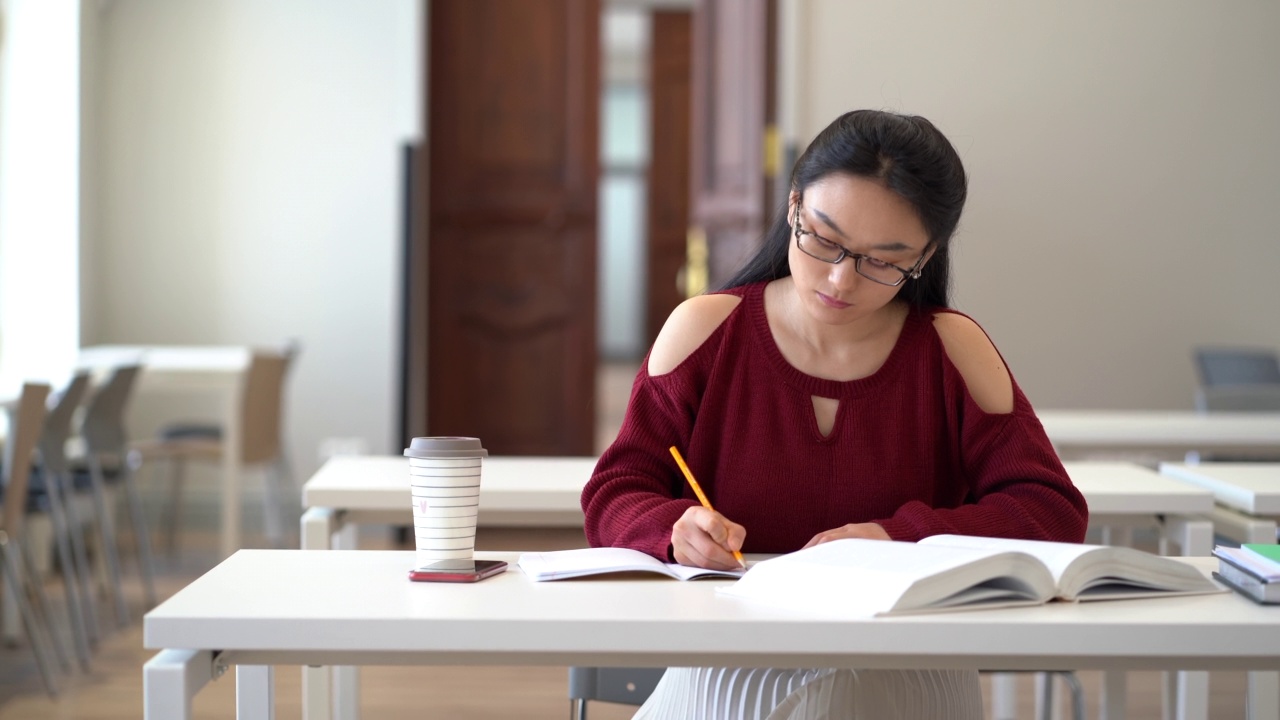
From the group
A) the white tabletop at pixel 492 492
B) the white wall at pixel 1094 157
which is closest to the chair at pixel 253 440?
the white wall at pixel 1094 157

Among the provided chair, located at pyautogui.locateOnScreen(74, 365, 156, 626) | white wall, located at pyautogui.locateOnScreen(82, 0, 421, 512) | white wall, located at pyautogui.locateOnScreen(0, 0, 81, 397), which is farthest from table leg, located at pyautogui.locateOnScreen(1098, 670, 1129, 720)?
white wall, located at pyautogui.locateOnScreen(0, 0, 81, 397)

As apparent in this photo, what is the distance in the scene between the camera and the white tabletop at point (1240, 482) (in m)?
2.07

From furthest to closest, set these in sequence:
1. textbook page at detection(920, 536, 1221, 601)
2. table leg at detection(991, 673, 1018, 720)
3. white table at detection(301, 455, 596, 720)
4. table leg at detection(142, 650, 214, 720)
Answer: table leg at detection(991, 673, 1018, 720) → white table at detection(301, 455, 596, 720) → textbook page at detection(920, 536, 1221, 601) → table leg at detection(142, 650, 214, 720)

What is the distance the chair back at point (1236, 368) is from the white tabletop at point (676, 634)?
350 centimetres

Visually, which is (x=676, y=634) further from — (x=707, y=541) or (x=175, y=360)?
(x=175, y=360)

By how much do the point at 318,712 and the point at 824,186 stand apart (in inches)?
45.8

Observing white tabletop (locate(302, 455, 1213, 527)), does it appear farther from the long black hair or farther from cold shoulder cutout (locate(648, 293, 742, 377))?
the long black hair

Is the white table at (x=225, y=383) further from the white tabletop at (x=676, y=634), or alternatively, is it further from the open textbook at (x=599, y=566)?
the white tabletop at (x=676, y=634)

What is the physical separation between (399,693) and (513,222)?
2914mm

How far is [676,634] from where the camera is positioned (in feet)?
3.68

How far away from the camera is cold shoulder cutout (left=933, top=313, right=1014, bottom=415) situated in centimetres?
164

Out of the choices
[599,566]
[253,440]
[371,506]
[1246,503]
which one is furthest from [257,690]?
[253,440]

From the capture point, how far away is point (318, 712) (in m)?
2.06

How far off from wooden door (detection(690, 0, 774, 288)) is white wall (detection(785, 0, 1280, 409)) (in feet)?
0.55
